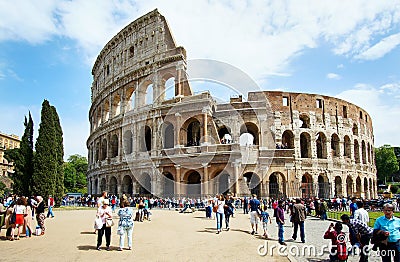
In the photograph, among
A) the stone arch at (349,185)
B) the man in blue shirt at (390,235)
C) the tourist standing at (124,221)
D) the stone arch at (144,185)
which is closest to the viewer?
the man in blue shirt at (390,235)

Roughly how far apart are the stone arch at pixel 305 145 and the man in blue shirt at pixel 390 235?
27071 millimetres

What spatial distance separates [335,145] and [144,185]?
19.6 meters

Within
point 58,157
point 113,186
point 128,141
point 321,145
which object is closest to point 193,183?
point 128,141

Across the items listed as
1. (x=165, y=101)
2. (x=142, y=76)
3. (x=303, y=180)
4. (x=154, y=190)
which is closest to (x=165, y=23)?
(x=142, y=76)

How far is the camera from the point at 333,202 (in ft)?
77.7

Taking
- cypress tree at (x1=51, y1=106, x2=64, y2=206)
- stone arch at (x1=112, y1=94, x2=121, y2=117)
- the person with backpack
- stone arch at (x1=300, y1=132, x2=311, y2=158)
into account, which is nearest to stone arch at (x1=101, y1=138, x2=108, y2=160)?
stone arch at (x1=112, y1=94, x2=121, y2=117)

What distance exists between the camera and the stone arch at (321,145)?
33025 millimetres

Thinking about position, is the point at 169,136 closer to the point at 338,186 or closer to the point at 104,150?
the point at 104,150

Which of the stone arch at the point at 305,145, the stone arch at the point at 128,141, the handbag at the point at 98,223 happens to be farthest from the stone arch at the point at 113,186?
the handbag at the point at 98,223

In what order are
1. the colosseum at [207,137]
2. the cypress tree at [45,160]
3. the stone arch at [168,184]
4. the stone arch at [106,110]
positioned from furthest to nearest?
the stone arch at [106,110] < the stone arch at [168,184] < the colosseum at [207,137] < the cypress tree at [45,160]

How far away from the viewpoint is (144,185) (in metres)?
32.1

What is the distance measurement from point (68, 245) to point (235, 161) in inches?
710

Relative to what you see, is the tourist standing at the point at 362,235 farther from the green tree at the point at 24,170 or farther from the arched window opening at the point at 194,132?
the arched window opening at the point at 194,132

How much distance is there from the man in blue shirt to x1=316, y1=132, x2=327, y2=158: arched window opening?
2835 centimetres
